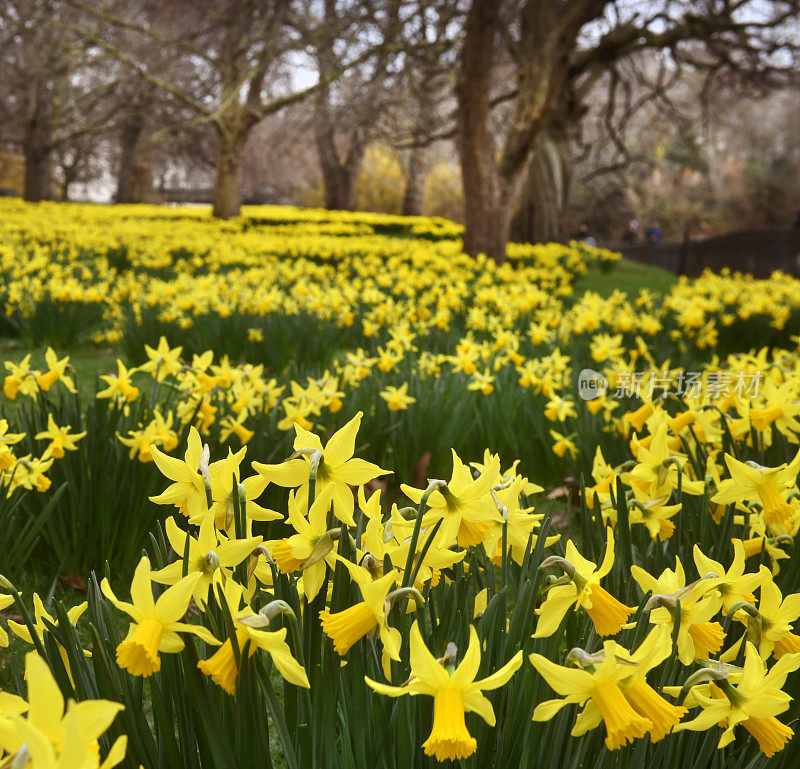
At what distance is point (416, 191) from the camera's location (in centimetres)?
3145

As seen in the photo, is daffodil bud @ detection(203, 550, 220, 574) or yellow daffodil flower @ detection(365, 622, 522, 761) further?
daffodil bud @ detection(203, 550, 220, 574)

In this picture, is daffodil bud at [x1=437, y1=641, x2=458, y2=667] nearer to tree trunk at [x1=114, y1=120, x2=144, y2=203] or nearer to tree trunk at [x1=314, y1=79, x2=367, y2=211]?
tree trunk at [x1=314, y1=79, x2=367, y2=211]

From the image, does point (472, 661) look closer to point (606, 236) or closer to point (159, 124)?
point (159, 124)

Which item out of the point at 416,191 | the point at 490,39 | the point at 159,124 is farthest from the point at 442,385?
the point at 416,191

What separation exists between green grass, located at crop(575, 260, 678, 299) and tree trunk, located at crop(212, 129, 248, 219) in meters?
11.2

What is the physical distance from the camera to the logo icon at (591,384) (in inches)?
96.4

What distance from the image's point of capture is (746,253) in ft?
43.3

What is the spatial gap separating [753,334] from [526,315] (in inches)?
62.9

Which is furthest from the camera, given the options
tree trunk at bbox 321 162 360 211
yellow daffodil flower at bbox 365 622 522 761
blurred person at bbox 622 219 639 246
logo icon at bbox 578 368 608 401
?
tree trunk at bbox 321 162 360 211

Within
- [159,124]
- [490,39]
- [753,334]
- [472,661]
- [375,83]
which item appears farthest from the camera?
[159,124]

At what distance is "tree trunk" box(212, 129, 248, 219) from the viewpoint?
20141 mm

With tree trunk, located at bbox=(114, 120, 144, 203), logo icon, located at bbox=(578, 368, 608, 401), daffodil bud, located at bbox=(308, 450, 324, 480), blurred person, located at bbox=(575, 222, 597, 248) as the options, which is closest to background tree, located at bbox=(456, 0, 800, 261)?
logo icon, located at bbox=(578, 368, 608, 401)

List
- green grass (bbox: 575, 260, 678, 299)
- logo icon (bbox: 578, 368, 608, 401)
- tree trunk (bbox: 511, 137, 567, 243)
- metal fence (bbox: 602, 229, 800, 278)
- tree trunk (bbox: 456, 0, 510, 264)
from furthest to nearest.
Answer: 1. tree trunk (bbox: 511, 137, 567, 243)
2. metal fence (bbox: 602, 229, 800, 278)
3. green grass (bbox: 575, 260, 678, 299)
4. tree trunk (bbox: 456, 0, 510, 264)
5. logo icon (bbox: 578, 368, 608, 401)

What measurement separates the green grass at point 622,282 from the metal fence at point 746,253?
91cm
